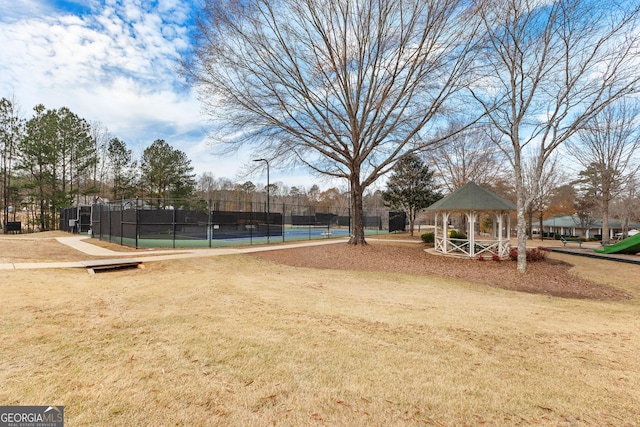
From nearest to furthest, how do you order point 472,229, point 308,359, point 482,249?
point 308,359
point 472,229
point 482,249

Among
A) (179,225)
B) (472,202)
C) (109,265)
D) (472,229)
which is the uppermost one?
(472,202)

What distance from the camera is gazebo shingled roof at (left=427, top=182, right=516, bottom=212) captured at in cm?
1328

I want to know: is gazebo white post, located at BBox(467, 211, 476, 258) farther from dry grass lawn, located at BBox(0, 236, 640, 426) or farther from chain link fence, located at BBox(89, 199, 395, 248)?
chain link fence, located at BBox(89, 199, 395, 248)

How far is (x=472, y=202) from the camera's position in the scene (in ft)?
45.0

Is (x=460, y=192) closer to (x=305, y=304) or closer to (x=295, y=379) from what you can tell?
(x=305, y=304)

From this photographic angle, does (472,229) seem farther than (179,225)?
No

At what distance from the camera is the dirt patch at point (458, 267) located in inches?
341

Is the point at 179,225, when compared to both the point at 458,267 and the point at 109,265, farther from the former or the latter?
the point at 458,267

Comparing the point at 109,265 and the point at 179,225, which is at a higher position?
the point at 179,225

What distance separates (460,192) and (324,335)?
44.5 ft

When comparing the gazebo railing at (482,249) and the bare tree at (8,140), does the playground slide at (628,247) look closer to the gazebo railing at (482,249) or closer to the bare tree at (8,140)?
the gazebo railing at (482,249)

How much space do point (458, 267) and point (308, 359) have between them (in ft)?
32.7

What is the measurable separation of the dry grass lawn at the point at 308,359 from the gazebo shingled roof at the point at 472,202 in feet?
24.3

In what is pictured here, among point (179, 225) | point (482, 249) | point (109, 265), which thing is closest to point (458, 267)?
point (482, 249)
